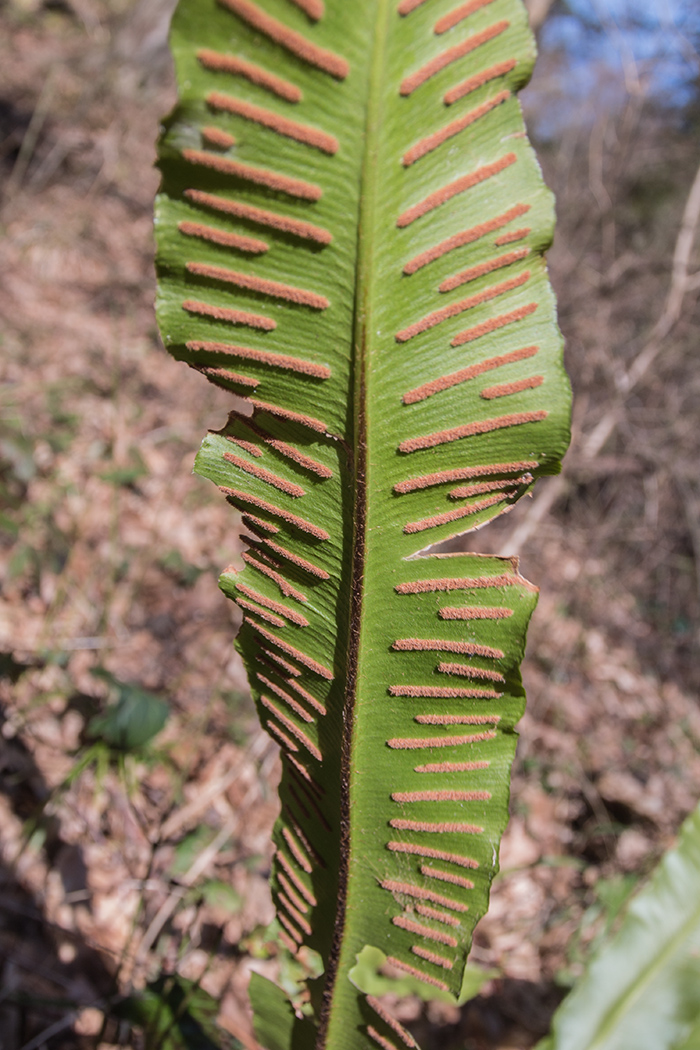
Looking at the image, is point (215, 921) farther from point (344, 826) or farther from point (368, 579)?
point (368, 579)

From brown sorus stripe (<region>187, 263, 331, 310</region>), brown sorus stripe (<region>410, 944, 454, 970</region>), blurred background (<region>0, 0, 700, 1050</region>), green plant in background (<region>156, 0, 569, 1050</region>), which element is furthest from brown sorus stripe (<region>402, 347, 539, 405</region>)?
blurred background (<region>0, 0, 700, 1050</region>)

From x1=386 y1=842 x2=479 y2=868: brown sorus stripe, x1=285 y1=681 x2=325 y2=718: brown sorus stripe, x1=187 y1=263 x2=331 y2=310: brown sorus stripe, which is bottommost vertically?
x1=386 y1=842 x2=479 y2=868: brown sorus stripe

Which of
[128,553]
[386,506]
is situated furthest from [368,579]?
[128,553]

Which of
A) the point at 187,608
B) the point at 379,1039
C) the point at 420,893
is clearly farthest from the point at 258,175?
the point at 187,608

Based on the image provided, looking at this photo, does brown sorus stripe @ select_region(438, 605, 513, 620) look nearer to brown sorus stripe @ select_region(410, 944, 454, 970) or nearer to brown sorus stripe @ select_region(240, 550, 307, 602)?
brown sorus stripe @ select_region(240, 550, 307, 602)

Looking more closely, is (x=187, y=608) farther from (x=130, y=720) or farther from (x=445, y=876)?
(x=445, y=876)

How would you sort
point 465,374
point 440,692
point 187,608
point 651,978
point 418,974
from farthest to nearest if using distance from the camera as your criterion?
point 187,608 < point 651,978 < point 418,974 < point 440,692 < point 465,374

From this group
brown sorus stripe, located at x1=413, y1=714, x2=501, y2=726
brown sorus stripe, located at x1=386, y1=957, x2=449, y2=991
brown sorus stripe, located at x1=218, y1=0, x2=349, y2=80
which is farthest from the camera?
brown sorus stripe, located at x1=386, y1=957, x2=449, y2=991
